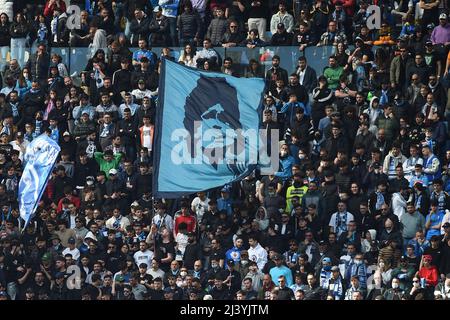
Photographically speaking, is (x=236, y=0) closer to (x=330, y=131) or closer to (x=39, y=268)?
(x=330, y=131)

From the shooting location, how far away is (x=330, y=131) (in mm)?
34031

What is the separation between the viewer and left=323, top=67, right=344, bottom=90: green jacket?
3506 centimetres

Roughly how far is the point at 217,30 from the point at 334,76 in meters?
3.09

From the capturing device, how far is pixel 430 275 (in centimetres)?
3042

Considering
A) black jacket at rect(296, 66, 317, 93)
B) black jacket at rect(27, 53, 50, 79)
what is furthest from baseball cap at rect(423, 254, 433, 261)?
black jacket at rect(27, 53, 50, 79)

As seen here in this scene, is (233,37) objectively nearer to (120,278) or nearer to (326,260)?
(120,278)

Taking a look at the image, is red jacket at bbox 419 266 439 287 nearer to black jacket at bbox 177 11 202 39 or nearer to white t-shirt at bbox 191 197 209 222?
white t-shirt at bbox 191 197 209 222

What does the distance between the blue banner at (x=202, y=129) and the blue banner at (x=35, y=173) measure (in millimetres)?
2103

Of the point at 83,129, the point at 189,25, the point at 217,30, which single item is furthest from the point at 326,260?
the point at 189,25

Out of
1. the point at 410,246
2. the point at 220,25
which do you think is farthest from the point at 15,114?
the point at 410,246

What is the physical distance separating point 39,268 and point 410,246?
6335 millimetres

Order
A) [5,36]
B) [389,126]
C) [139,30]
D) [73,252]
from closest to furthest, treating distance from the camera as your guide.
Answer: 1. [73,252]
2. [389,126]
3. [139,30]
4. [5,36]

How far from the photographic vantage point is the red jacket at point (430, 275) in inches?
1195

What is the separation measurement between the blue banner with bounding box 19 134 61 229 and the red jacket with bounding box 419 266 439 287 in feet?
22.1
